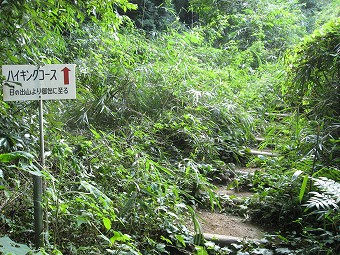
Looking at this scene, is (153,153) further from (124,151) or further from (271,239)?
(271,239)

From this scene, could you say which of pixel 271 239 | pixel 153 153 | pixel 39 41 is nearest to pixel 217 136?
pixel 153 153

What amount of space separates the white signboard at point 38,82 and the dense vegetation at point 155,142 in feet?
0.54

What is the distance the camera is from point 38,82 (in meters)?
2.48

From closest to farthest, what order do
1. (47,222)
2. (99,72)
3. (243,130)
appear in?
(47,222) < (99,72) < (243,130)

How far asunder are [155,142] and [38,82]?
2.03m

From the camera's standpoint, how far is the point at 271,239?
319cm

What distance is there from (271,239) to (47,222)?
5.84 feet

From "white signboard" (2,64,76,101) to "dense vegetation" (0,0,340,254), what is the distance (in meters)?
0.16

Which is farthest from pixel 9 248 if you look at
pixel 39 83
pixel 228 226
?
pixel 228 226

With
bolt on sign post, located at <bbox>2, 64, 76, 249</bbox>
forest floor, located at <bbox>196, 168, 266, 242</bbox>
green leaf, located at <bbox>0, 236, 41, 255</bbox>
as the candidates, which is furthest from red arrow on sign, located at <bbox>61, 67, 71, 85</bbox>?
forest floor, located at <bbox>196, 168, 266, 242</bbox>

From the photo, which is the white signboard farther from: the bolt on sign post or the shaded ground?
the shaded ground

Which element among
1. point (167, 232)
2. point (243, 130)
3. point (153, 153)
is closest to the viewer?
point (167, 232)

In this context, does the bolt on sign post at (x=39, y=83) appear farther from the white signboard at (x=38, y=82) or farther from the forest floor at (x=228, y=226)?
the forest floor at (x=228, y=226)

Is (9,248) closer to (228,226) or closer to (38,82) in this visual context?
(38,82)
